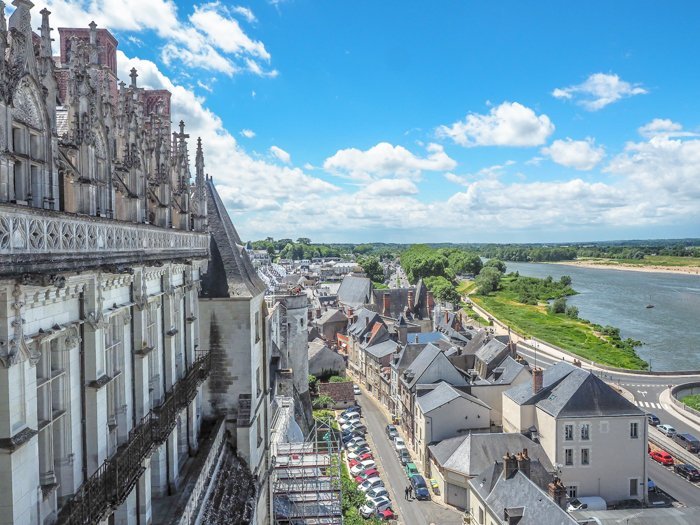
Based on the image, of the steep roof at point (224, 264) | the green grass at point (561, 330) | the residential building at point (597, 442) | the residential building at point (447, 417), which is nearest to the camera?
the steep roof at point (224, 264)

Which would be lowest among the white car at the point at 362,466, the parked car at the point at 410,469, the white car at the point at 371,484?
the parked car at the point at 410,469

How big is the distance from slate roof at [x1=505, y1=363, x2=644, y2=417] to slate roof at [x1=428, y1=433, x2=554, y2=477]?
9.98ft

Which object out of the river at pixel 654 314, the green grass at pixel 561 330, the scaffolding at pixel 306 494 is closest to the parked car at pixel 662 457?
the scaffolding at pixel 306 494

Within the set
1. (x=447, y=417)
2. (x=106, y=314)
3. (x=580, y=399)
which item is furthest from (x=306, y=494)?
(x=580, y=399)

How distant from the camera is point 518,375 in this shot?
45594mm

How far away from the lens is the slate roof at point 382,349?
197 ft

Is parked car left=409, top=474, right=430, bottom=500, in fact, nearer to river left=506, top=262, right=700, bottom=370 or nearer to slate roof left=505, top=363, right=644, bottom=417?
slate roof left=505, top=363, right=644, bottom=417

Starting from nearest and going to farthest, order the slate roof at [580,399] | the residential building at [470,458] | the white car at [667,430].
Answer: the residential building at [470,458] → the slate roof at [580,399] → the white car at [667,430]

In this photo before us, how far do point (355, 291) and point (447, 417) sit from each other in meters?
57.9

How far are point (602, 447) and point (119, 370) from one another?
35.9 meters

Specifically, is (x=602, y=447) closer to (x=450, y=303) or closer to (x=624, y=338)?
(x=624, y=338)

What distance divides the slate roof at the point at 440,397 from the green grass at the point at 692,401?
27703mm

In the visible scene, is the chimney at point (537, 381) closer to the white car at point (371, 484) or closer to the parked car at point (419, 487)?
the parked car at point (419, 487)

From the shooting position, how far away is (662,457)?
41625 millimetres
